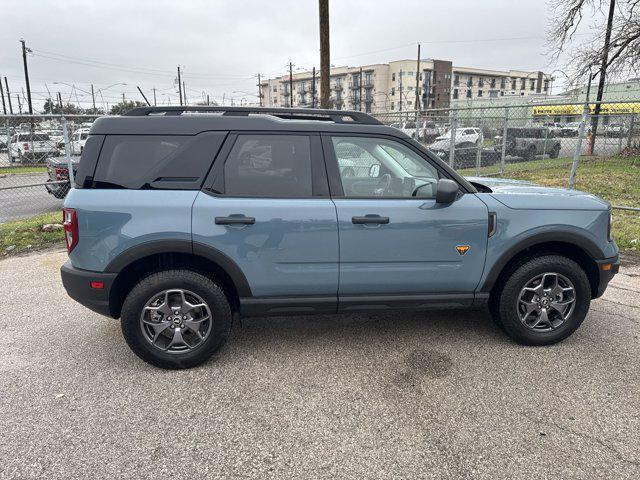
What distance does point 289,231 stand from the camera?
3.23m

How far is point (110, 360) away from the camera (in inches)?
138

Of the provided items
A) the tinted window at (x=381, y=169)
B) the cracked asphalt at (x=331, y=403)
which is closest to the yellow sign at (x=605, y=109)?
the tinted window at (x=381, y=169)

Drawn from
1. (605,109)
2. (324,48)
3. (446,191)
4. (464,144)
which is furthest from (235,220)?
(605,109)

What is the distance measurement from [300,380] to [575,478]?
1.73m

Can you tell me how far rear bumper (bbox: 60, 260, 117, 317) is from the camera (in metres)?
3.19

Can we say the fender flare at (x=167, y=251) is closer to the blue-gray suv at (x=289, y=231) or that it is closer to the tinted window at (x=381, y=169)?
the blue-gray suv at (x=289, y=231)

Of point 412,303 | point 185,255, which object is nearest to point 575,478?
point 412,303

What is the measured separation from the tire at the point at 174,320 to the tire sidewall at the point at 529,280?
2.20 m

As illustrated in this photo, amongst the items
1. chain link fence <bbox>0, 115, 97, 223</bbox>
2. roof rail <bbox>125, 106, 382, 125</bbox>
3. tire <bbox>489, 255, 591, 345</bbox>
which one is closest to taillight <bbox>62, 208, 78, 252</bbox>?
roof rail <bbox>125, 106, 382, 125</bbox>

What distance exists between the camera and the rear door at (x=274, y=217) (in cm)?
320

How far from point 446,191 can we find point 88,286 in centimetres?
267

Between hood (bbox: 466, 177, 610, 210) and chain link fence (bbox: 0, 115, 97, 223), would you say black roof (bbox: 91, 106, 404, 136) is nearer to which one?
hood (bbox: 466, 177, 610, 210)

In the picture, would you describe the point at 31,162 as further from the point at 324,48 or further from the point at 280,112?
the point at 280,112

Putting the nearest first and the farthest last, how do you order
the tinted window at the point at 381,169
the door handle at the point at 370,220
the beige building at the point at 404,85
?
the door handle at the point at 370,220 → the tinted window at the point at 381,169 → the beige building at the point at 404,85
